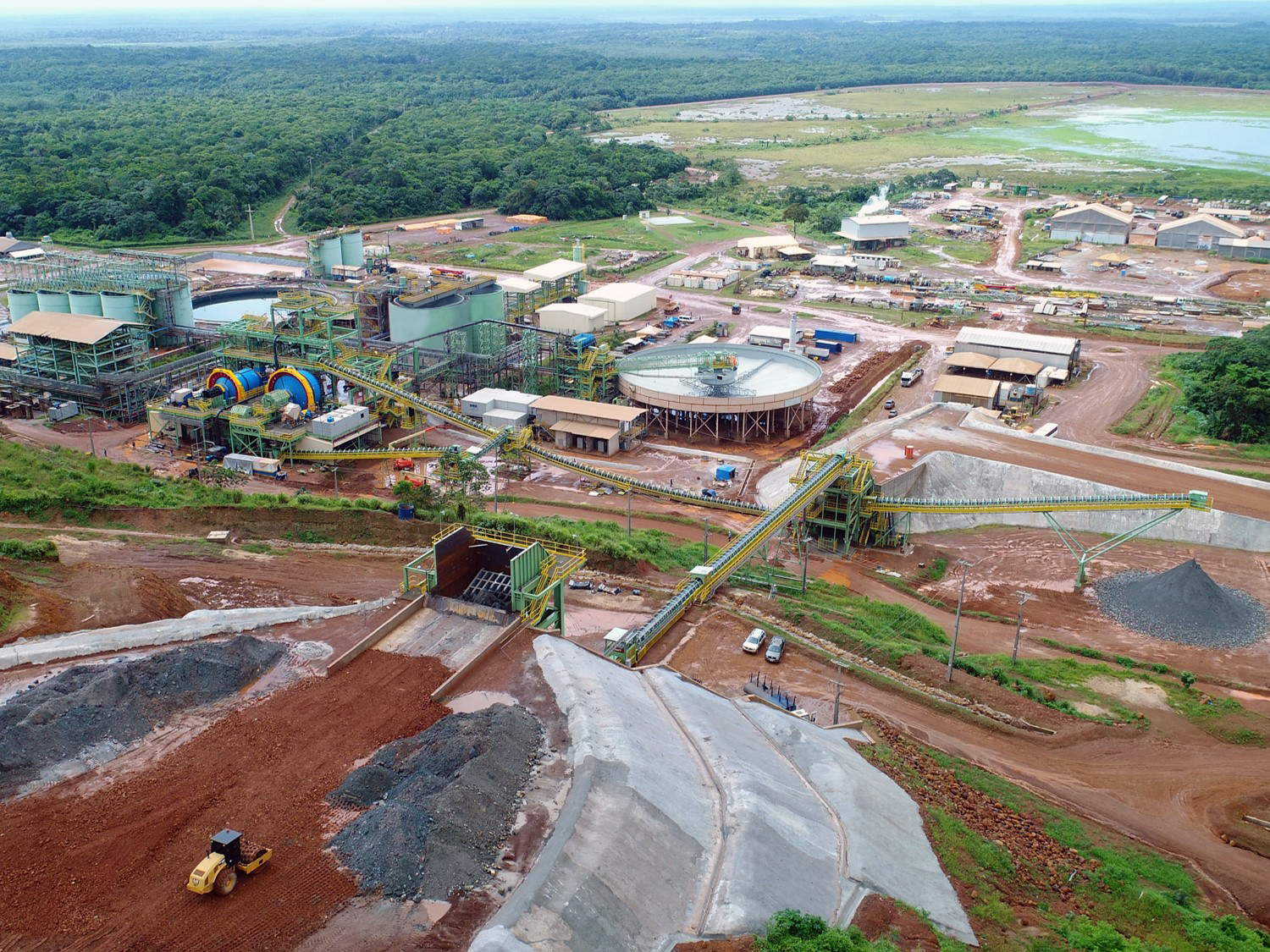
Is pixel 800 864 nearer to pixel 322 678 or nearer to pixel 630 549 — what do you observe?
pixel 322 678

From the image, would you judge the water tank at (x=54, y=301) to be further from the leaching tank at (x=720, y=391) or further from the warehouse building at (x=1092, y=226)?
the warehouse building at (x=1092, y=226)

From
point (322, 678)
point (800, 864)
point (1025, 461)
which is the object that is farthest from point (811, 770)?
point (1025, 461)

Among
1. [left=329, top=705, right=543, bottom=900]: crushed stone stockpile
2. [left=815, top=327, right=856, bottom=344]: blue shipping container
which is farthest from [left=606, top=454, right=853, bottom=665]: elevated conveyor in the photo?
[left=815, top=327, right=856, bottom=344]: blue shipping container

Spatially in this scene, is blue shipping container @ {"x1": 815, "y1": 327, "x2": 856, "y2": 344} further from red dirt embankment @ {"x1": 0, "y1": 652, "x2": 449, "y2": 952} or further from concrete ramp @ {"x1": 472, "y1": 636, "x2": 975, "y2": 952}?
red dirt embankment @ {"x1": 0, "y1": 652, "x2": 449, "y2": 952}

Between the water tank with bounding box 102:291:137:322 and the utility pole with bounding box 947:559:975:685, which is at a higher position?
the water tank with bounding box 102:291:137:322

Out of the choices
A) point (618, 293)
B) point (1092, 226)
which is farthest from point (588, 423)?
point (1092, 226)

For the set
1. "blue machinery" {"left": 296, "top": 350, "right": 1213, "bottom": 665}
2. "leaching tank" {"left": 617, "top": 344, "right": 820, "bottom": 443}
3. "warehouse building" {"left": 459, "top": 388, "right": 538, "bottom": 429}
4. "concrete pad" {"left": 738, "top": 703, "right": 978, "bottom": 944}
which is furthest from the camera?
"leaching tank" {"left": 617, "top": 344, "right": 820, "bottom": 443}
